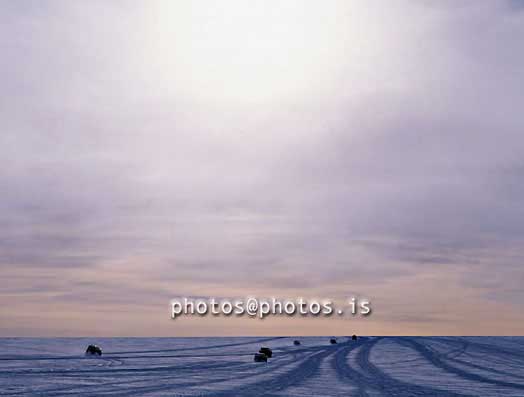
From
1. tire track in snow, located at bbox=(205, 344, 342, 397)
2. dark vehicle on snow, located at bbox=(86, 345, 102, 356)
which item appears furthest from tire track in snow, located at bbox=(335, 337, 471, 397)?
dark vehicle on snow, located at bbox=(86, 345, 102, 356)

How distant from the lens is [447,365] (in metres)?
88.3

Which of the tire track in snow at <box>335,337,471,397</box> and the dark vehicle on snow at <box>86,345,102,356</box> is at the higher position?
the tire track in snow at <box>335,337,471,397</box>

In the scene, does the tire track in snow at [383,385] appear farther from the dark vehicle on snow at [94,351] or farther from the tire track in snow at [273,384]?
the dark vehicle on snow at [94,351]

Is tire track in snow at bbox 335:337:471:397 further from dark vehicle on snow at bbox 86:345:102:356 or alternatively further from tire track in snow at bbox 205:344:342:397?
dark vehicle on snow at bbox 86:345:102:356

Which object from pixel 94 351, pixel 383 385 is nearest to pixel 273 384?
pixel 383 385

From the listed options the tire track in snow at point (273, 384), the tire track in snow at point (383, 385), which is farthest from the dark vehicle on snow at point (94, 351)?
the tire track in snow at point (383, 385)

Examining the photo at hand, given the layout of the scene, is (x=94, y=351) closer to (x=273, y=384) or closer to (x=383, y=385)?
(x=273, y=384)

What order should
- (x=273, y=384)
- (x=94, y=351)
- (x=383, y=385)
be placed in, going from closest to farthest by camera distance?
(x=273, y=384)
(x=383, y=385)
(x=94, y=351)

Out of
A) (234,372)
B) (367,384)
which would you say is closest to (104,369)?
(234,372)

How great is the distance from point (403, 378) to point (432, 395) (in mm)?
15536

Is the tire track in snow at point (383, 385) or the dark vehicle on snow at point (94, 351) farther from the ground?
the tire track in snow at point (383, 385)

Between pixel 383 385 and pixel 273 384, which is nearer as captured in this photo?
pixel 273 384

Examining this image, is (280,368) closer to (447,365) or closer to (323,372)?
(323,372)

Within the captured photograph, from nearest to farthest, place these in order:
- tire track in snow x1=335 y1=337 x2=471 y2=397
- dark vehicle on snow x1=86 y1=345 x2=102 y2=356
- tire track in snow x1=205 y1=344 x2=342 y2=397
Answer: tire track in snow x1=205 y1=344 x2=342 y2=397 → tire track in snow x1=335 y1=337 x2=471 y2=397 → dark vehicle on snow x1=86 y1=345 x2=102 y2=356
